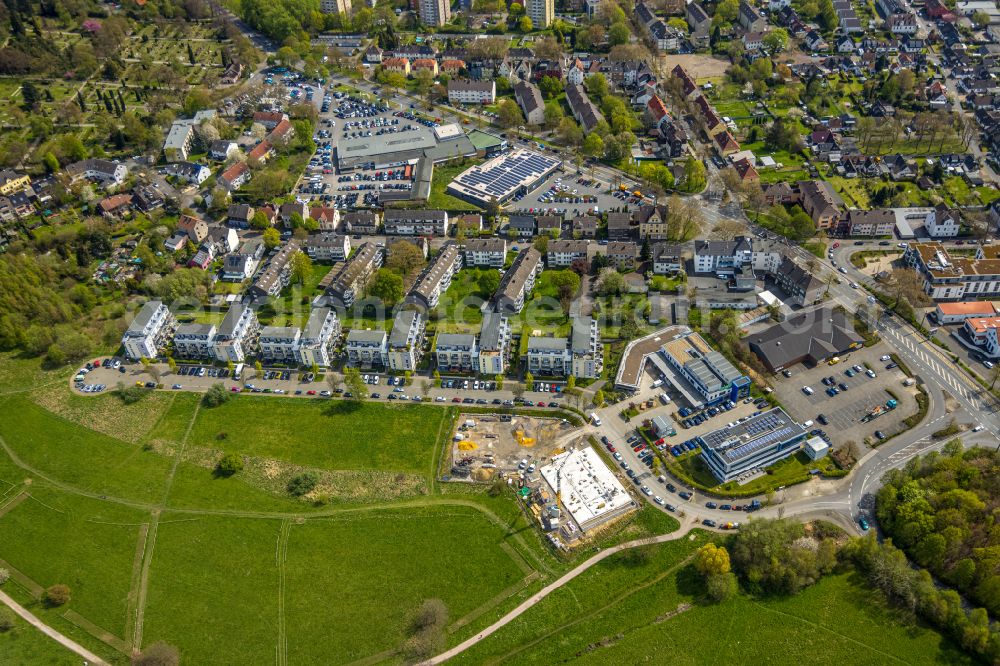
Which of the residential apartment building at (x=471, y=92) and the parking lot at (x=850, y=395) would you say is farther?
the residential apartment building at (x=471, y=92)

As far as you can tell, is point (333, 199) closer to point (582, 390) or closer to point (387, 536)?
point (582, 390)

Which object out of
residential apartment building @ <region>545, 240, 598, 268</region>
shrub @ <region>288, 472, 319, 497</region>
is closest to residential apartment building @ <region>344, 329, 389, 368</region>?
shrub @ <region>288, 472, 319, 497</region>

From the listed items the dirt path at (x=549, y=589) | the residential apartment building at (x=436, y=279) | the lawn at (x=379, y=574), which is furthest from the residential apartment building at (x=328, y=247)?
the dirt path at (x=549, y=589)

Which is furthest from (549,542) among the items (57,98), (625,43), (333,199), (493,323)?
(57,98)

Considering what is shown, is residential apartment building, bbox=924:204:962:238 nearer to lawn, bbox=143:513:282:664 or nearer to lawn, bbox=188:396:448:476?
lawn, bbox=188:396:448:476

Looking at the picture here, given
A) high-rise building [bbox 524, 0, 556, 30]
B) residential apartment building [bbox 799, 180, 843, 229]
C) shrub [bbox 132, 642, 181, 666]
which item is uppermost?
high-rise building [bbox 524, 0, 556, 30]

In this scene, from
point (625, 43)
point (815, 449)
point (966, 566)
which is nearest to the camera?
point (966, 566)

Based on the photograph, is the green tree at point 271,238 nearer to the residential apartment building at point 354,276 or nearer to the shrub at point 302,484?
the residential apartment building at point 354,276
